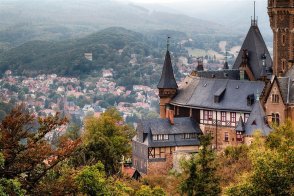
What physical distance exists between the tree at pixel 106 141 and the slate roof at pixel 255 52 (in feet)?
51.5

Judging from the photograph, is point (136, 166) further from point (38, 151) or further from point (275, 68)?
point (38, 151)

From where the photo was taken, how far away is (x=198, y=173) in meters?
40.2

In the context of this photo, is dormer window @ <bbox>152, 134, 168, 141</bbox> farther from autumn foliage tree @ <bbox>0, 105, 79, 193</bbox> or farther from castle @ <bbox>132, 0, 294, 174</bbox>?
autumn foliage tree @ <bbox>0, 105, 79, 193</bbox>

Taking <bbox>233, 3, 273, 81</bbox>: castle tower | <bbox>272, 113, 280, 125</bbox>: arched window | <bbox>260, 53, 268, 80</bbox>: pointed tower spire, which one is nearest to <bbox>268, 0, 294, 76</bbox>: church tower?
<bbox>260, 53, 268, 80</bbox>: pointed tower spire

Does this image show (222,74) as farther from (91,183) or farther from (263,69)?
(91,183)

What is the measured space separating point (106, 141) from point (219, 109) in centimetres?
1318

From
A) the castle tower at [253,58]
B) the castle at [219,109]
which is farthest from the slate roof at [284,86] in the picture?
the castle tower at [253,58]

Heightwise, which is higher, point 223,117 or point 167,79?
point 167,79

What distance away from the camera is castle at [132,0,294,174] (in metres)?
66.4

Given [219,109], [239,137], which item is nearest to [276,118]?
[239,137]

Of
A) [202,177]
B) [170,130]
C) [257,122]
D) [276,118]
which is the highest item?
[202,177]

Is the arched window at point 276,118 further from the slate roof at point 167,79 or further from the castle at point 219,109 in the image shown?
the slate roof at point 167,79

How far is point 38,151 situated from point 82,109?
16773 cm

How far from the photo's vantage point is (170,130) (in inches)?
2810
